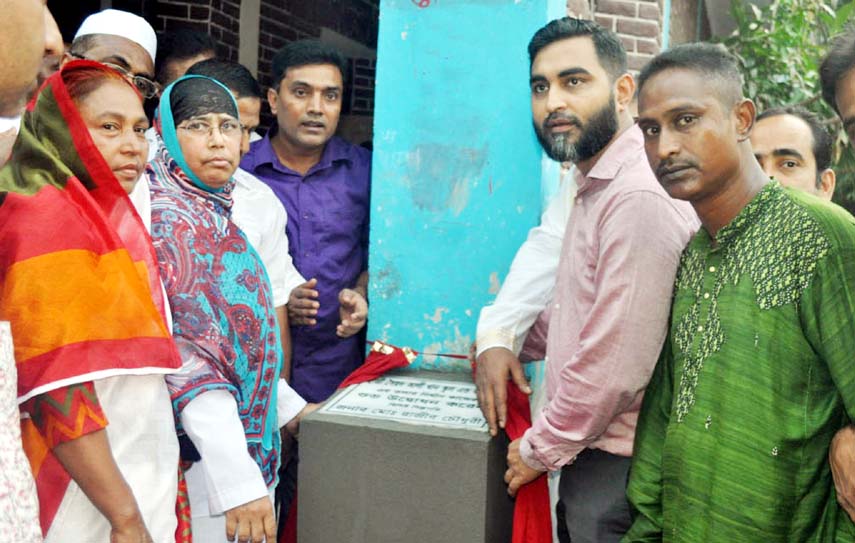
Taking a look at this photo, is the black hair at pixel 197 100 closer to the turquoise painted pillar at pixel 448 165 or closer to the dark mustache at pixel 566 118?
the turquoise painted pillar at pixel 448 165

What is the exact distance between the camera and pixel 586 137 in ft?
7.47

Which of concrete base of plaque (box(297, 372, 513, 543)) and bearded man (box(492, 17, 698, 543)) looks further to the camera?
concrete base of plaque (box(297, 372, 513, 543))

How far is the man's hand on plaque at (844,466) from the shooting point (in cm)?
144

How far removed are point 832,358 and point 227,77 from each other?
7.50 feet

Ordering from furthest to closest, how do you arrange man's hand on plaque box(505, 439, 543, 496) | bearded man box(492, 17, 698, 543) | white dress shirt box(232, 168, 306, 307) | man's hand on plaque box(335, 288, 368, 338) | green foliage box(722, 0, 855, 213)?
green foliage box(722, 0, 855, 213) < man's hand on plaque box(335, 288, 368, 338) < white dress shirt box(232, 168, 306, 307) < man's hand on plaque box(505, 439, 543, 496) < bearded man box(492, 17, 698, 543)

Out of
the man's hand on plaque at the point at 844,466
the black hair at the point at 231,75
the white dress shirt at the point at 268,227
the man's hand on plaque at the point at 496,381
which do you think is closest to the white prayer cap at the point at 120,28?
the black hair at the point at 231,75

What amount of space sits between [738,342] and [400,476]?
1.11 m

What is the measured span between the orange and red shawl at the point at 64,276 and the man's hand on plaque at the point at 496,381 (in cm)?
97

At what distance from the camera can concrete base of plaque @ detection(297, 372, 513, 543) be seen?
7.52 feet

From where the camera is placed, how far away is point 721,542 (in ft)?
5.20

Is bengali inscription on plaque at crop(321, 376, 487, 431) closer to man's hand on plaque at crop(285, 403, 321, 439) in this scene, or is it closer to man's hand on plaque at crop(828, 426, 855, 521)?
man's hand on plaque at crop(285, 403, 321, 439)

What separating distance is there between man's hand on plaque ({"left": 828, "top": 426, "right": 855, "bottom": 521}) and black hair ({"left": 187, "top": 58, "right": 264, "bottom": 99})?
89.7 inches

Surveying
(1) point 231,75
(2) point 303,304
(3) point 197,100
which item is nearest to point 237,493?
(2) point 303,304

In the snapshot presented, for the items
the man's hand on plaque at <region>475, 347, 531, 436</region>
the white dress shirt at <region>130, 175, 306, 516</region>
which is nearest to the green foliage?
the man's hand on plaque at <region>475, 347, 531, 436</region>
